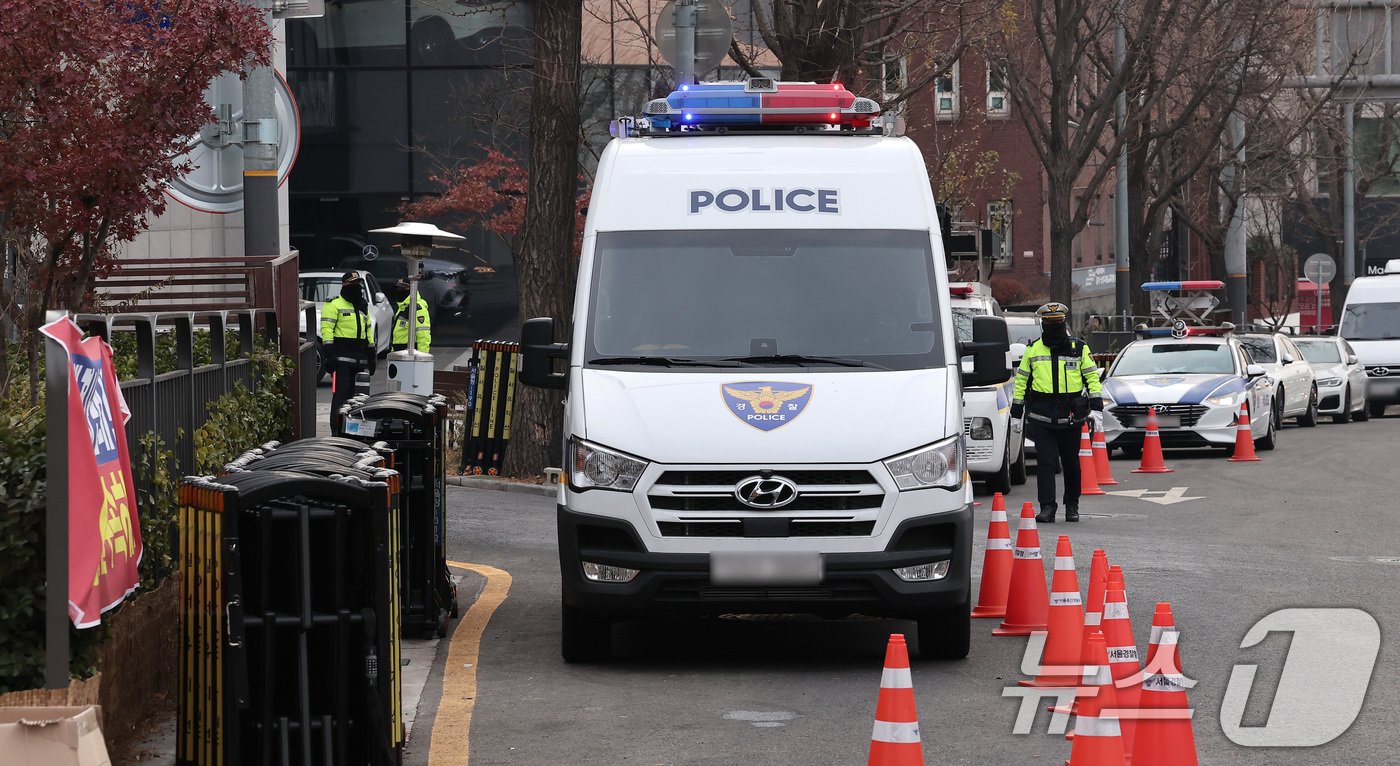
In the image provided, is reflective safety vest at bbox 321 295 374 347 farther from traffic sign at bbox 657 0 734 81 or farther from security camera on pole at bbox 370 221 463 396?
traffic sign at bbox 657 0 734 81

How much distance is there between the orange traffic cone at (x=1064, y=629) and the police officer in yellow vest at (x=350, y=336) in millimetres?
12404

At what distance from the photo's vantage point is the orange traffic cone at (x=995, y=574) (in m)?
10.9

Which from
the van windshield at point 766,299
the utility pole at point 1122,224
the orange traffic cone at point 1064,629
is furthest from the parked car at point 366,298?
the utility pole at point 1122,224

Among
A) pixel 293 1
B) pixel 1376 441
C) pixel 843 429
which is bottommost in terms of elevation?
pixel 1376 441

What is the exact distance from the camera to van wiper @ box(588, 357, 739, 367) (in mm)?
9453

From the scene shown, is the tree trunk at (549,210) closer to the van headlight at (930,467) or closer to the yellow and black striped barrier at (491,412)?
the yellow and black striped barrier at (491,412)

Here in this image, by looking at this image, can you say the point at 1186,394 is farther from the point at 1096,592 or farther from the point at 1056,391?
the point at 1096,592

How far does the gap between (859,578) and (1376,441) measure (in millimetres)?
19519

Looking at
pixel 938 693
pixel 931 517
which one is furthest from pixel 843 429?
pixel 938 693

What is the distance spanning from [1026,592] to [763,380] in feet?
6.88

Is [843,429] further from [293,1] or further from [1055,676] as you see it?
[293,1]

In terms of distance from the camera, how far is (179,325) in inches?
349

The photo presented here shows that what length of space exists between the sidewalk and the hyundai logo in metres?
1.68

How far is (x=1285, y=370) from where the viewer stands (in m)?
29.0
